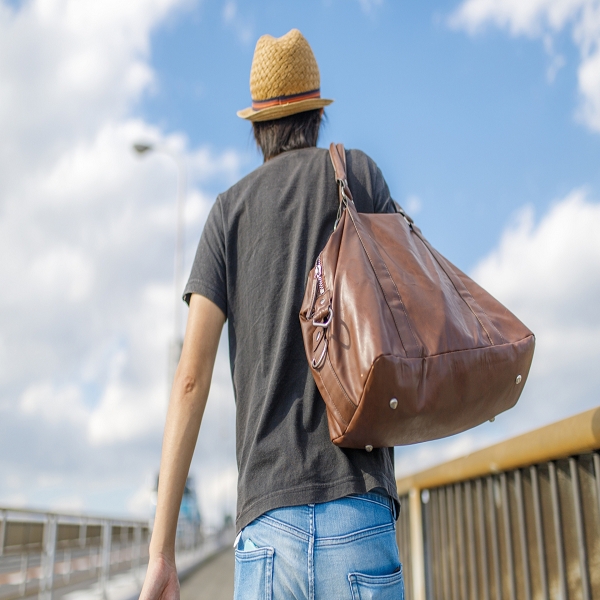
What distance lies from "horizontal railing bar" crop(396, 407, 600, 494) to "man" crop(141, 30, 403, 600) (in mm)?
616

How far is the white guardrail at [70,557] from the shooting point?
19.8 feet

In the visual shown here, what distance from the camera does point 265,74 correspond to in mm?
1991

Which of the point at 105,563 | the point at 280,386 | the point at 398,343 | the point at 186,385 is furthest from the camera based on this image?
the point at 105,563

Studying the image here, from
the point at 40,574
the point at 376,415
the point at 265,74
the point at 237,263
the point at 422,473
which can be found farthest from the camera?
the point at 40,574

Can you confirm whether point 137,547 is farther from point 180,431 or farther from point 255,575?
point 255,575

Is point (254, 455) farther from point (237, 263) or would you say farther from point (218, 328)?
point (237, 263)

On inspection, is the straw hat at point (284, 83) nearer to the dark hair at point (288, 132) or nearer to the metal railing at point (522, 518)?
the dark hair at point (288, 132)

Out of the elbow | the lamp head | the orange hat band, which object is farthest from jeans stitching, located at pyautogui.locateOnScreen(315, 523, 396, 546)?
the lamp head

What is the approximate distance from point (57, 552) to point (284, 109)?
6928 mm

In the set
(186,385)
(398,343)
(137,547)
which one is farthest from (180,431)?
(137,547)

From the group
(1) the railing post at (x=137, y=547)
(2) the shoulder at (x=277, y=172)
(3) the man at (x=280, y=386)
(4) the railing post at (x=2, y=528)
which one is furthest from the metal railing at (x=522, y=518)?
(1) the railing post at (x=137, y=547)

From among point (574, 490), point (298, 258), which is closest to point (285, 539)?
point (298, 258)

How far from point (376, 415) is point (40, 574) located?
672 cm

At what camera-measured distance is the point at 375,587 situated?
4.62 ft
